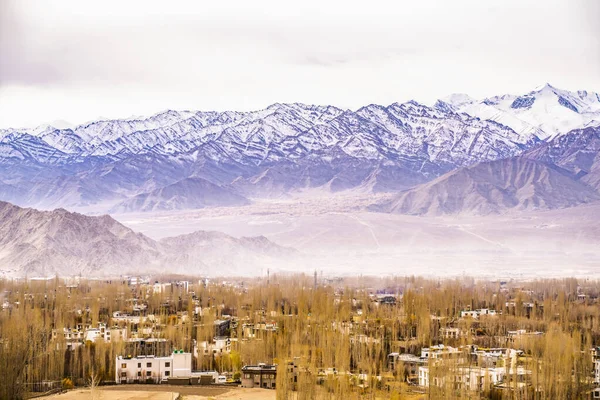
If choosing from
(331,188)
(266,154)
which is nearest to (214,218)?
(331,188)

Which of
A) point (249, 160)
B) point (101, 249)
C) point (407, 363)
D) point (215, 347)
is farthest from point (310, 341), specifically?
A: point (249, 160)

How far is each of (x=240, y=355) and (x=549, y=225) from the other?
80827mm

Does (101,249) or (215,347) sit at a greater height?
(101,249)

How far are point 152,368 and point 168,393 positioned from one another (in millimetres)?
4132

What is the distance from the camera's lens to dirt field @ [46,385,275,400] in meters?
31.8

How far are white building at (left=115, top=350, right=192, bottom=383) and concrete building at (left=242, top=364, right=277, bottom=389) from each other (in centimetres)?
245

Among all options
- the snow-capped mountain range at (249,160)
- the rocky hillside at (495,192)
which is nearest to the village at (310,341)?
the rocky hillside at (495,192)

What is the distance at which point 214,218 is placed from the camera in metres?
122

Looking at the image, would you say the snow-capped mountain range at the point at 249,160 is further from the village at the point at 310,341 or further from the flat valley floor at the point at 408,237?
the village at the point at 310,341

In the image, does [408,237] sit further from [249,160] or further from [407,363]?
[407,363]

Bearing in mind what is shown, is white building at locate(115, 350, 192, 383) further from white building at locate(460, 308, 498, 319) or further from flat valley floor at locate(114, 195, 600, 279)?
flat valley floor at locate(114, 195, 600, 279)

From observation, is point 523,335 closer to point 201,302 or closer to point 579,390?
point 579,390

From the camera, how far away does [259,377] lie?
115 feet

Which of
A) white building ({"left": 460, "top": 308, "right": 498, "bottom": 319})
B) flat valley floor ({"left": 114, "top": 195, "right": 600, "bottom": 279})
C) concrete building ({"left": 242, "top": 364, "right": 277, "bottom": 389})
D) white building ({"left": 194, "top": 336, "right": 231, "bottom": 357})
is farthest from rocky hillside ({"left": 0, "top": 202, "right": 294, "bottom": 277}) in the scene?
concrete building ({"left": 242, "top": 364, "right": 277, "bottom": 389})
